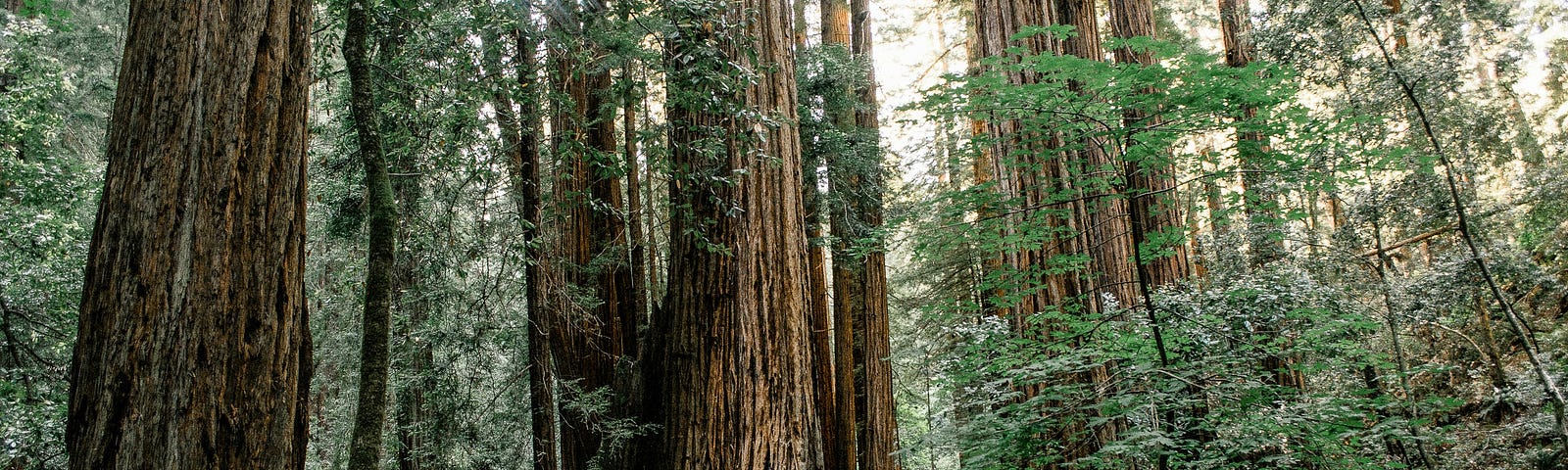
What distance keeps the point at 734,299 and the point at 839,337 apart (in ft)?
18.0

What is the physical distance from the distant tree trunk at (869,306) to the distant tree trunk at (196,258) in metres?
7.24

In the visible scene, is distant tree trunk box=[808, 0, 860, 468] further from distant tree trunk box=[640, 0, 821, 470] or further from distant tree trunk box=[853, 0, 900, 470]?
distant tree trunk box=[640, 0, 821, 470]

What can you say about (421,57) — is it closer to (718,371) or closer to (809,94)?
(718,371)

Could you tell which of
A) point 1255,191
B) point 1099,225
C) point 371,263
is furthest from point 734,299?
point 1255,191

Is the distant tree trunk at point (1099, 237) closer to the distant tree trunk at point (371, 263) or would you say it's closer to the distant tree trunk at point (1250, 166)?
the distant tree trunk at point (1250, 166)

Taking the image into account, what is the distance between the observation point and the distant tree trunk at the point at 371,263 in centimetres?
427

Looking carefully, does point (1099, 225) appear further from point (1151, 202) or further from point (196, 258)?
point (196, 258)

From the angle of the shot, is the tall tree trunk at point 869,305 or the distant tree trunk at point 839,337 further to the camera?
the tall tree trunk at point 869,305

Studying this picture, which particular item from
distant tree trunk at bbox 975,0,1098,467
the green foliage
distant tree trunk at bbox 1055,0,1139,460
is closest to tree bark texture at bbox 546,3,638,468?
distant tree trunk at bbox 975,0,1098,467

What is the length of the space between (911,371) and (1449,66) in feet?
33.5

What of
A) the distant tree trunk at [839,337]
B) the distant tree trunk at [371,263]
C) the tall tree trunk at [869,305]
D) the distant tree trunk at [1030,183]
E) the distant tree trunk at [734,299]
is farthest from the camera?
the tall tree trunk at [869,305]

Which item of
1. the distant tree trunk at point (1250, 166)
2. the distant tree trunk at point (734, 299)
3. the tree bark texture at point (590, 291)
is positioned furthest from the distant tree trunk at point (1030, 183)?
the tree bark texture at point (590, 291)

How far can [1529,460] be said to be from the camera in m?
6.91

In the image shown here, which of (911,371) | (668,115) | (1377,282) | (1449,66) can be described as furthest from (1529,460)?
(911,371)
